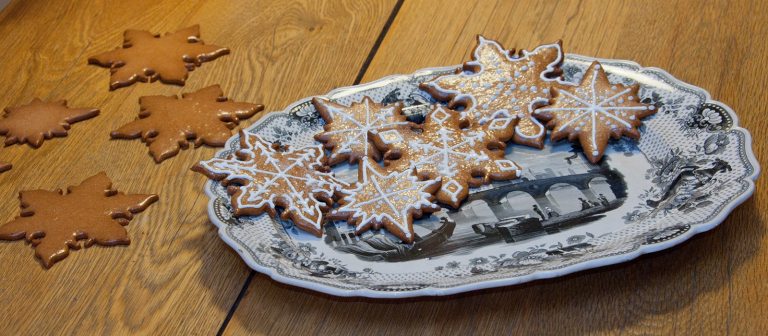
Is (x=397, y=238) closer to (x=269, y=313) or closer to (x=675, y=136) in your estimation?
(x=269, y=313)

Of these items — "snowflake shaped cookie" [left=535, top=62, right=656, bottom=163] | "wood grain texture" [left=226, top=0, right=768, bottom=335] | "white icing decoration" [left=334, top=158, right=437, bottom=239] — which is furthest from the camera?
"snowflake shaped cookie" [left=535, top=62, right=656, bottom=163]

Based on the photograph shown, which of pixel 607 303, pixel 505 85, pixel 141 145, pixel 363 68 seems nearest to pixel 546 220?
pixel 607 303

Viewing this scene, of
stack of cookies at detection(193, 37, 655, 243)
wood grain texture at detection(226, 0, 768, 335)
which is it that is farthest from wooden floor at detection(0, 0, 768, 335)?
stack of cookies at detection(193, 37, 655, 243)

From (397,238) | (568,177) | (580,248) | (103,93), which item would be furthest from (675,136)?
(103,93)

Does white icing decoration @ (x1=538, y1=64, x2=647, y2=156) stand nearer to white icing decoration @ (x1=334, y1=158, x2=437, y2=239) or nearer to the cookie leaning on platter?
the cookie leaning on platter

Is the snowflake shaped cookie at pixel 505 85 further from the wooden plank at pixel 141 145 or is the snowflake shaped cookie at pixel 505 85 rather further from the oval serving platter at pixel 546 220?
the wooden plank at pixel 141 145

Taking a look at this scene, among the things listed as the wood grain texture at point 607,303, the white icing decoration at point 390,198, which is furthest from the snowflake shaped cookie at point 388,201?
the wood grain texture at point 607,303
